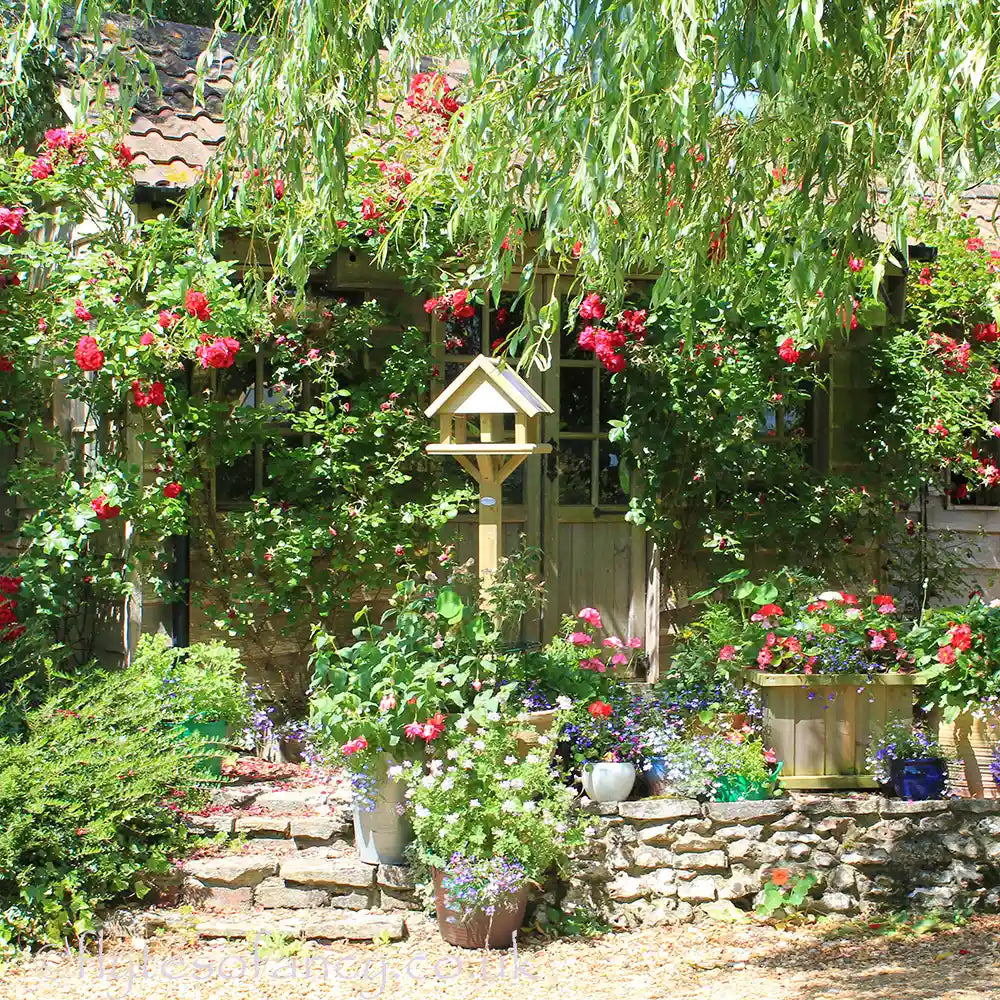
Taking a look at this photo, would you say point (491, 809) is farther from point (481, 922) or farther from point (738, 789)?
point (738, 789)

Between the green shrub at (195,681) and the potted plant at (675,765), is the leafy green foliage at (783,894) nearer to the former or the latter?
the potted plant at (675,765)

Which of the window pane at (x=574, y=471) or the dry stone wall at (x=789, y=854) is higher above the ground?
the window pane at (x=574, y=471)

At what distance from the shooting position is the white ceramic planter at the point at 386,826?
16.0 ft

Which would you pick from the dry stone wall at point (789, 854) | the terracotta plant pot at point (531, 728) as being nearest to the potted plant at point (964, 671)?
the dry stone wall at point (789, 854)

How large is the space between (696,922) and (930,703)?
1.42 m

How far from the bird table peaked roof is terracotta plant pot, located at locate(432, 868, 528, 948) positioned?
6.29ft

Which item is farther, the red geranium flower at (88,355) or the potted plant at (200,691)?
the red geranium flower at (88,355)

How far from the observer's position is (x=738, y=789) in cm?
517

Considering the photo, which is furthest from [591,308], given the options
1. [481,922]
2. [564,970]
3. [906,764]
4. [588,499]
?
[564,970]

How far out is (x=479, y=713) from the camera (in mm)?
4820

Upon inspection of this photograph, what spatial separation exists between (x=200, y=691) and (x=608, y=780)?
1853 millimetres

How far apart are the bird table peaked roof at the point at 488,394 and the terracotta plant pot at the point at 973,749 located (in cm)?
232

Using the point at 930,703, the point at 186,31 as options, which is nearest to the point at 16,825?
the point at 930,703

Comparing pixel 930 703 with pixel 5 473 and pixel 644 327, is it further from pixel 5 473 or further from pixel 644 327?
pixel 5 473
